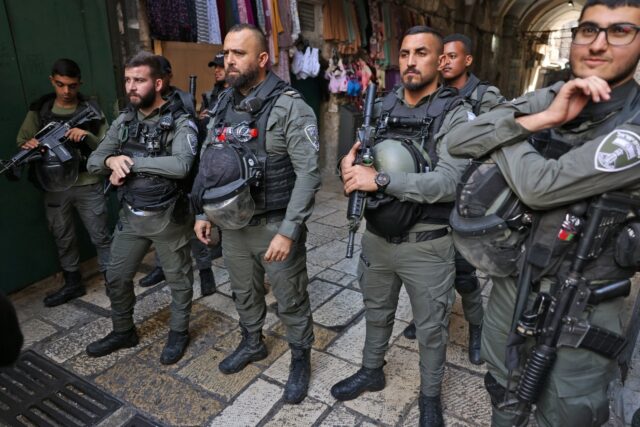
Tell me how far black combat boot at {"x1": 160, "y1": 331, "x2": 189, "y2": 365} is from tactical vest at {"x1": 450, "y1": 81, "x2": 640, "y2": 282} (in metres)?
2.27

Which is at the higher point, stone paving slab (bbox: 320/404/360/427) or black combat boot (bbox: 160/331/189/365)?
black combat boot (bbox: 160/331/189/365)

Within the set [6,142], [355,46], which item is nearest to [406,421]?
[6,142]

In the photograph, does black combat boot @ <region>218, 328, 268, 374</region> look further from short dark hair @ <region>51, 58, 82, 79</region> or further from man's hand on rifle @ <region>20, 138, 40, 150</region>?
short dark hair @ <region>51, 58, 82, 79</region>

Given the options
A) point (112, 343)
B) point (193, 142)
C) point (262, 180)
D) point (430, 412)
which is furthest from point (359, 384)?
point (193, 142)

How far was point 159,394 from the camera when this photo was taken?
9.01ft

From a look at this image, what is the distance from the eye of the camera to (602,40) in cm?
141

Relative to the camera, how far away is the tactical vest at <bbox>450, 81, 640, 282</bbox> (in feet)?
4.90

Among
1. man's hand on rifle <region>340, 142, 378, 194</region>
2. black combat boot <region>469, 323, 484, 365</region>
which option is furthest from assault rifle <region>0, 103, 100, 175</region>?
black combat boot <region>469, 323, 484, 365</region>

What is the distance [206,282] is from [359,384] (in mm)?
1936

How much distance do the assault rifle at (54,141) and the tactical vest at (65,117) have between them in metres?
0.09

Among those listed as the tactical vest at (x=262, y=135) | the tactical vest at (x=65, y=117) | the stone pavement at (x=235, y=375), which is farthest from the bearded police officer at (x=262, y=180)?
the tactical vest at (x=65, y=117)

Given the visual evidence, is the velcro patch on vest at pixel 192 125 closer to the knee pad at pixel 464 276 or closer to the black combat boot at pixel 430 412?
the knee pad at pixel 464 276

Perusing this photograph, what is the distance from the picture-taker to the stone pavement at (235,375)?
2580 mm

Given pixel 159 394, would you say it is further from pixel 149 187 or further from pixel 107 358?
pixel 149 187
